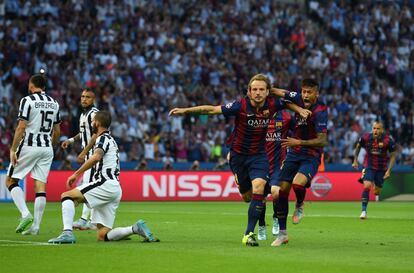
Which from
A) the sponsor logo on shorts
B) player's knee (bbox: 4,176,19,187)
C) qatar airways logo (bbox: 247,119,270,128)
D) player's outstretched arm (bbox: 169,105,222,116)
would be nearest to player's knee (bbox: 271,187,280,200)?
qatar airways logo (bbox: 247,119,270,128)

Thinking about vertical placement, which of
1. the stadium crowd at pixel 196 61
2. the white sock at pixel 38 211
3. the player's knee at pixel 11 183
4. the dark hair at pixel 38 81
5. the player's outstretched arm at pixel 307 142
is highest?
the stadium crowd at pixel 196 61

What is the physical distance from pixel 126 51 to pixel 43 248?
2485 centimetres

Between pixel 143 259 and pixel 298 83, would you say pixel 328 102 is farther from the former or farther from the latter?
pixel 143 259

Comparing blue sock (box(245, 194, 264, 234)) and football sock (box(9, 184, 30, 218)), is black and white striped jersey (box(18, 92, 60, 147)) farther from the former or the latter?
blue sock (box(245, 194, 264, 234))

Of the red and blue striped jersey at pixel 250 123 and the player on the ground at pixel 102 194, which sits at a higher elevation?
the red and blue striped jersey at pixel 250 123

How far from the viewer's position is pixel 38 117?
54.4ft

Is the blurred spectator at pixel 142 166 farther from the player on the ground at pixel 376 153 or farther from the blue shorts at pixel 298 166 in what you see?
the blue shorts at pixel 298 166

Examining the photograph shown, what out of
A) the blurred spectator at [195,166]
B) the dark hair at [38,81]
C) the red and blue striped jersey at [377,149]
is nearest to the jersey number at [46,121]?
the dark hair at [38,81]

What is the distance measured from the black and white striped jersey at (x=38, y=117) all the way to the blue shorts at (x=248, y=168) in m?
3.56

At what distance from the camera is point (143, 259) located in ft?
39.7

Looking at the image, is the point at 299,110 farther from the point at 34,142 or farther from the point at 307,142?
the point at 34,142

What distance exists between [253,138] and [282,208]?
1236 millimetres

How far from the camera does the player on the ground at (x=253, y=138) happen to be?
1439 cm

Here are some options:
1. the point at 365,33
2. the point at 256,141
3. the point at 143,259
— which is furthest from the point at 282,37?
the point at 143,259
